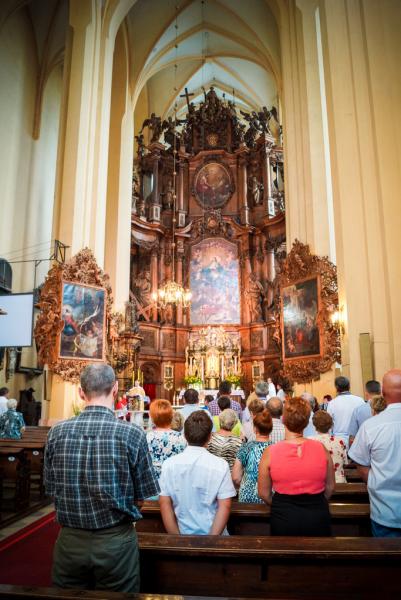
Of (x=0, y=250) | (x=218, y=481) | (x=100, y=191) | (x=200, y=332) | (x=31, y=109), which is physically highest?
(x=31, y=109)

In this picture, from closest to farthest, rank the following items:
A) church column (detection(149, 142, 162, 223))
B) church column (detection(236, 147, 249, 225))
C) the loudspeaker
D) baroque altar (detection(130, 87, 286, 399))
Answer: the loudspeaker → baroque altar (detection(130, 87, 286, 399)) → church column (detection(149, 142, 162, 223)) → church column (detection(236, 147, 249, 225))

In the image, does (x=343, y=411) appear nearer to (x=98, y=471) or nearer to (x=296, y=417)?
(x=296, y=417)

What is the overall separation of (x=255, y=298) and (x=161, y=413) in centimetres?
1725

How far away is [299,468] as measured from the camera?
2580 mm

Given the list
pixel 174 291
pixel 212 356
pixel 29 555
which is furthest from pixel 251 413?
pixel 212 356

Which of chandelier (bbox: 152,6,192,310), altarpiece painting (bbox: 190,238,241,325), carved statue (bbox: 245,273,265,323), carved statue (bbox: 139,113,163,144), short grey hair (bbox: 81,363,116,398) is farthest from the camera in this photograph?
carved statue (bbox: 139,113,163,144)

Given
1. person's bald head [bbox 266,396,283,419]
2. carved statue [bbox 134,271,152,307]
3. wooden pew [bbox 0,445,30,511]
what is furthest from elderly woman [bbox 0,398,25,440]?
carved statue [bbox 134,271,152,307]

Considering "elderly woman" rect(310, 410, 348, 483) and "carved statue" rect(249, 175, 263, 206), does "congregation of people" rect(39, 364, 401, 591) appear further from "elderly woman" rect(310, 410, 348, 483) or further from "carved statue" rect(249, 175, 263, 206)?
"carved statue" rect(249, 175, 263, 206)

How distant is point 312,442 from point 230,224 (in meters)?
19.9

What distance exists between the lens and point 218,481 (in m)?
2.62

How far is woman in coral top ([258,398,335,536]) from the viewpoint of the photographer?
2580mm

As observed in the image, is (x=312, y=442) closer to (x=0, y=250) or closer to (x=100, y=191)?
(x=100, y=191)

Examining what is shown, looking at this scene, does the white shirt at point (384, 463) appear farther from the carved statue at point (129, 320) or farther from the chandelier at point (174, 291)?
the chandelier at point (174, 291)

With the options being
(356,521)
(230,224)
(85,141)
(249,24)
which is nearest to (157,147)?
(230,224)
